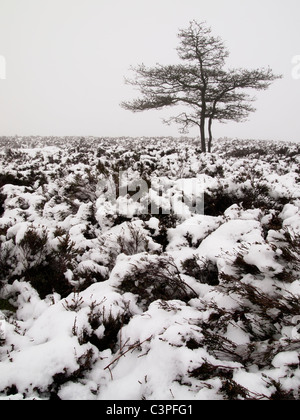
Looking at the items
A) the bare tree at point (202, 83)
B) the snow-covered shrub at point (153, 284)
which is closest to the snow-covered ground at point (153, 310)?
the snow-covered shrub at point (153, 284)

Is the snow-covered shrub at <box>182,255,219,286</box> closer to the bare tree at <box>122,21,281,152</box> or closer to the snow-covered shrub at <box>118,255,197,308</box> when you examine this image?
the snow-covered shrub at <box>118,255,197,308</box>

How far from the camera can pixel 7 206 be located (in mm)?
5719

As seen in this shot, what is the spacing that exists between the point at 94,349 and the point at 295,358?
62.7 inches

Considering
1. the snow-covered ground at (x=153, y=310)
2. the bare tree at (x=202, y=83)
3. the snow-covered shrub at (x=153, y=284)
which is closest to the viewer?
the snow-covered ground at (x=153, y=310)

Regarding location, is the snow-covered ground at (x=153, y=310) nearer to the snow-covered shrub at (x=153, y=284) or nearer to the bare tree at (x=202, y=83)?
the snow-covered shrub at (x=153, y=284)

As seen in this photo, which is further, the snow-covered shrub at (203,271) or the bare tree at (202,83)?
the bare tree at (202,83)

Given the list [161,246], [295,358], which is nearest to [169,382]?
[295,358]

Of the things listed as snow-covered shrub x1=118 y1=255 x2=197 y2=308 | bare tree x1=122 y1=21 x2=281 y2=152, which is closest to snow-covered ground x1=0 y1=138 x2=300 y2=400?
snow-covered shrub x1=118 y1=255 x2=197 y2=308

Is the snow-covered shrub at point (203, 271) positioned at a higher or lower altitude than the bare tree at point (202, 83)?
lower

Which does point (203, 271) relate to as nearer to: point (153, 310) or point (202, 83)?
point (153, 310)

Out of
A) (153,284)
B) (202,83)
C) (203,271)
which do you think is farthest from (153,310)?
(202,83)

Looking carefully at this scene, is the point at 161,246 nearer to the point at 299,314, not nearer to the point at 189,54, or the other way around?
the point at 299,314

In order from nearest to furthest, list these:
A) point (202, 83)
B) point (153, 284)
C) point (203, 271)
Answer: point (153, 284)
point (203, 271)
point (202, 83)

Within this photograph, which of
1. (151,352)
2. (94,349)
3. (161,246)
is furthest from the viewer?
(161,246)
